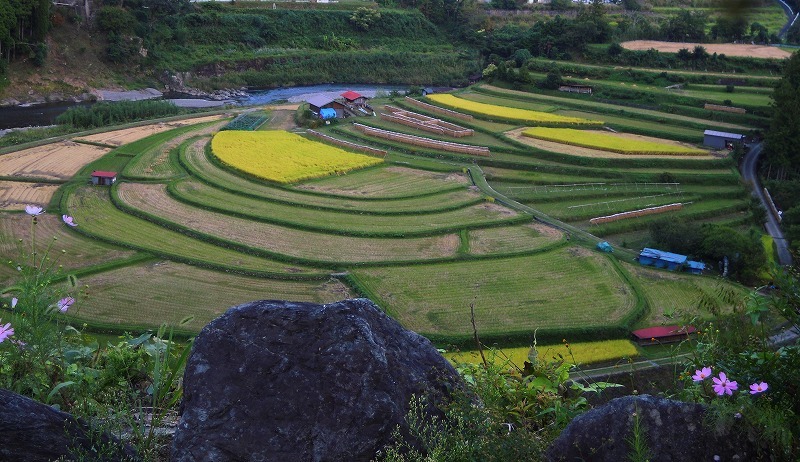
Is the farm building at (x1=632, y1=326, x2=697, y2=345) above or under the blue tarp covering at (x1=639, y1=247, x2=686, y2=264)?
under

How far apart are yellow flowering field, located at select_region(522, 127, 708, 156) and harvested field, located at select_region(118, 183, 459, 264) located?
1234 cm

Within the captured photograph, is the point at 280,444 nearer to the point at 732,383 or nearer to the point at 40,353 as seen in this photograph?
the point at 40,353

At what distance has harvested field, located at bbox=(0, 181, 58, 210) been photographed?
2433cm

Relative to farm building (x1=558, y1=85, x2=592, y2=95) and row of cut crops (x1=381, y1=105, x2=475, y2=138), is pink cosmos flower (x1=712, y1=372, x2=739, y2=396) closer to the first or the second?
row of cut crops (x1=381, y1=105, x2=475, y2=138)

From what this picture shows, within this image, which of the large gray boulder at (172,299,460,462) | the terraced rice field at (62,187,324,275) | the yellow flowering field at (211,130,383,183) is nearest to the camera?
the large gray boulder at (172,299,460,462)

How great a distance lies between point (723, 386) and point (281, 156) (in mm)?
28545

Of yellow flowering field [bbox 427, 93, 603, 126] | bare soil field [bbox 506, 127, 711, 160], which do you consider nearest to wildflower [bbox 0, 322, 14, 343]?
bare soil field [bbox 506, 127, 711, 160]

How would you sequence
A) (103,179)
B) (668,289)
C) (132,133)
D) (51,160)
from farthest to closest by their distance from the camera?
1. (132,133)
2. (51,160)
3. (103,179)
4. (668,289)

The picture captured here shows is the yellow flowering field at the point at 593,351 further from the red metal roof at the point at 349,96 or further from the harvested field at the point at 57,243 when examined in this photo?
the red metal roof at the point at 349,96

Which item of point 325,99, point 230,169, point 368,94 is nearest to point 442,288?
point 230,169

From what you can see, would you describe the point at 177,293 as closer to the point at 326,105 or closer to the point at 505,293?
the point at 505,293

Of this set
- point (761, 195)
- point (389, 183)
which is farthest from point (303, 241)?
point (761, 195)

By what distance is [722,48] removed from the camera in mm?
47156

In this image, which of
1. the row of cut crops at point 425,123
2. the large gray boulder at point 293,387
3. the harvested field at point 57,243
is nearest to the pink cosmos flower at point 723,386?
the large gray boulder at point 293,387
